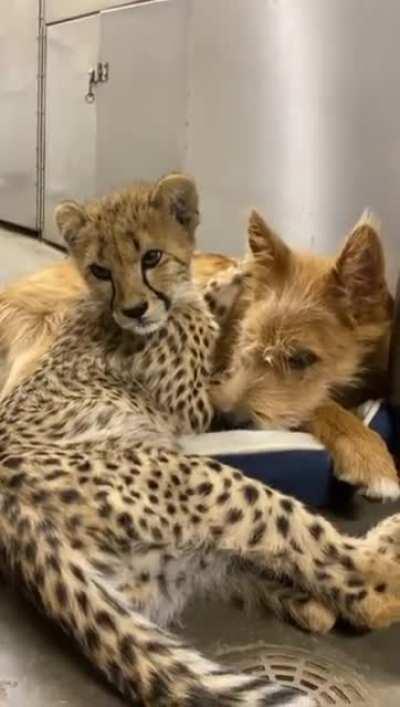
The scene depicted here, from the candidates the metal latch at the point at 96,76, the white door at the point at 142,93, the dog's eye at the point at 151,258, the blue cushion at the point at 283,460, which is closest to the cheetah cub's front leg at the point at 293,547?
the blue cushion at the point at 283,460

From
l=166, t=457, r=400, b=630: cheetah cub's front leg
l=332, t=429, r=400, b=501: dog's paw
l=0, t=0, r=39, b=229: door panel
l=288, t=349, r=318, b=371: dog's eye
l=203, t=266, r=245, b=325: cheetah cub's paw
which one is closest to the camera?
l=166, t=457, r=400, b=630: cheetah cub's front leg

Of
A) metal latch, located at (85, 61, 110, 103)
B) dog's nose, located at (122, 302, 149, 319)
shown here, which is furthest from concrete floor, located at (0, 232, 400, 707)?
metal latch, located at (85, 61, 110, 103)

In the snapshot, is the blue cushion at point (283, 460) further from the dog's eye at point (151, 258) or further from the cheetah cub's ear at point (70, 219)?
the cheetah cub's ear at point (70, 219)

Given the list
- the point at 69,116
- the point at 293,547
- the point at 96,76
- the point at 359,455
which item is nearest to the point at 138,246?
the point at 359,455

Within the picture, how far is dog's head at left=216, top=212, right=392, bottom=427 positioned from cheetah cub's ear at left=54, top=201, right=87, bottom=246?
1.33 feet

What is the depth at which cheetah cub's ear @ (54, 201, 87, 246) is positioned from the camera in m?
2.29

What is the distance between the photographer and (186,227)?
91.3 inches

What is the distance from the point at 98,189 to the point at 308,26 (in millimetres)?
2239

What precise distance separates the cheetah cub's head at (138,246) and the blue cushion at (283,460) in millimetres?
297

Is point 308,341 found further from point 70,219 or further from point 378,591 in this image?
point 378,591

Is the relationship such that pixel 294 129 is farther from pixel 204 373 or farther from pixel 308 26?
pixel 204 373

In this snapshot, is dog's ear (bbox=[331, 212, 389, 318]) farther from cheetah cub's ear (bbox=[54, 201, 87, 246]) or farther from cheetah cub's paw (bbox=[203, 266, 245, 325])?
cheetah cub's ear (bbox=[54, 201, 87, 246])

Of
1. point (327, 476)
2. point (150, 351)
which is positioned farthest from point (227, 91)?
point (327, 476)

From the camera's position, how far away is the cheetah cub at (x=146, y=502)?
4.97 feet
